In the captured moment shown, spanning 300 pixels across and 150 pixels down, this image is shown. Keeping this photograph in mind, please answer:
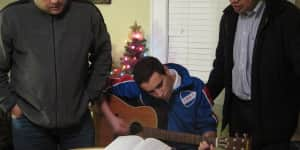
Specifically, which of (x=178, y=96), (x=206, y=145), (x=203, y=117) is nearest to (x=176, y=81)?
(x=178, y=96)

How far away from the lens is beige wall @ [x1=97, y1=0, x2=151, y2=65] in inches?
122

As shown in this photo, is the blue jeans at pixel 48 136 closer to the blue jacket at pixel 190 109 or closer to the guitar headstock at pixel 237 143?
the blue jacket at pixel 190 109

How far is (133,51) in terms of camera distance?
2.92 m

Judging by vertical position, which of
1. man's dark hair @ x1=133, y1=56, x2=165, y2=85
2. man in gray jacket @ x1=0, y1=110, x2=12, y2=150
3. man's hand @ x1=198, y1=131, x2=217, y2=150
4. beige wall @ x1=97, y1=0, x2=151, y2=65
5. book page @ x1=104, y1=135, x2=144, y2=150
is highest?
beige wall @ x1=97, y1=0, x2=151, y2=65

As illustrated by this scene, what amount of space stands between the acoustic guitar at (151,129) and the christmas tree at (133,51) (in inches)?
27.9

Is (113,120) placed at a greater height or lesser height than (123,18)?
lesser

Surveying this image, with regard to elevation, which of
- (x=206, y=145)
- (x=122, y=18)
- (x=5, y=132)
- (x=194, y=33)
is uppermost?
(x=122, y=18)

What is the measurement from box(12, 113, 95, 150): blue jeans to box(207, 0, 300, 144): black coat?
0.84 metres

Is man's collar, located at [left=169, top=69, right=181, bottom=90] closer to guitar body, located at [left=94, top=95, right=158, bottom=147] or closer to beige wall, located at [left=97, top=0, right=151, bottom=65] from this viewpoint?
guitar body, located at [left=94, top=95, right=158, bottom=147]

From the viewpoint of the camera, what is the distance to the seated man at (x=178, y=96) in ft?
6.14

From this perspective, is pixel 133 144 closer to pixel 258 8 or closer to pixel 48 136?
pixel 48 136

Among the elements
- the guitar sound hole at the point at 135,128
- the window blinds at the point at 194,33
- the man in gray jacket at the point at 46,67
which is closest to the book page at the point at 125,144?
the man in gray jacket at the point at 46,67

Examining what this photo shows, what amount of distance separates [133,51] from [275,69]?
4.01 ft

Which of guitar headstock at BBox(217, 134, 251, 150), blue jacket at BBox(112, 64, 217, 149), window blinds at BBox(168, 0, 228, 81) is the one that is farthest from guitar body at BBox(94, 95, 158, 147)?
window blinds at BBox(168, 0, 228, 81)
